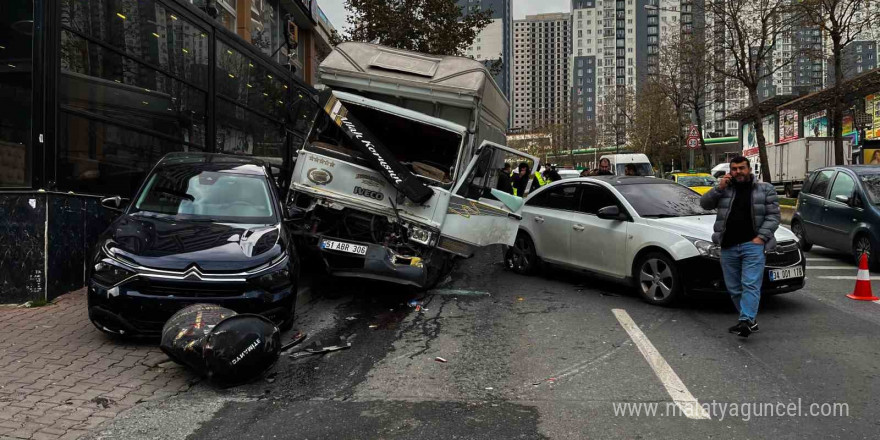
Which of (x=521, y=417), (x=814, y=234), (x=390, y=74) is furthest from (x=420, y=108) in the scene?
(x=814, y=234)

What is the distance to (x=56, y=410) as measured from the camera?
4199 millimetres

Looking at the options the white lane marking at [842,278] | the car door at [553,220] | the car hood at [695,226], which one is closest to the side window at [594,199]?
the car door at [553,220]

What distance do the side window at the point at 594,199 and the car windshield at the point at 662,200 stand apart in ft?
0.59

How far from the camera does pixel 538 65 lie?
162 meters

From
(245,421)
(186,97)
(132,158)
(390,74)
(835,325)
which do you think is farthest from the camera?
(186,97)

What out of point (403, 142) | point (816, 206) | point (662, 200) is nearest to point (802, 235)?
point (816, 206)

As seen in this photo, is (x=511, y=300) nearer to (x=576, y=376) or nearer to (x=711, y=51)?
(x=576, y=376)

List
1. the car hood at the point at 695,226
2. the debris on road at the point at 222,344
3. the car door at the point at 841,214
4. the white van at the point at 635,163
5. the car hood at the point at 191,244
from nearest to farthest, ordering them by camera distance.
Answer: the debris on road at the point at 222,344
the car hood at the point at 191,244
the car hood at the point at 695,226
the car door at the point at 841,214
the white van at the point at 635,163

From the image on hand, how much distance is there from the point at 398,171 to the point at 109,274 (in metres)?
3.24

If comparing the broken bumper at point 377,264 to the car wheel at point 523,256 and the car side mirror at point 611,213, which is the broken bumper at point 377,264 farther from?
the car wheel at point 523,256

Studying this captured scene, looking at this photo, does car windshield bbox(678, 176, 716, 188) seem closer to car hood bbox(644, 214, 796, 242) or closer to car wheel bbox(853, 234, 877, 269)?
car wheel bbox(853, 234, 877, 269)

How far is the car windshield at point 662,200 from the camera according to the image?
8188mm

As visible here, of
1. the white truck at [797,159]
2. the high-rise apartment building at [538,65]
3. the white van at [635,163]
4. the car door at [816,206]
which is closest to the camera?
the car door at [816,206]

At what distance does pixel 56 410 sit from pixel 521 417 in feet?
10.1
